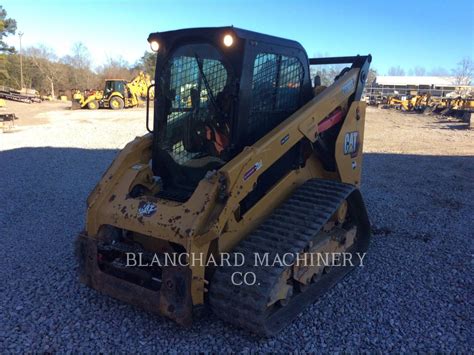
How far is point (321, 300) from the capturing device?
3.91 meters

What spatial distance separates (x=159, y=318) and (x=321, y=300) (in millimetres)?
1457

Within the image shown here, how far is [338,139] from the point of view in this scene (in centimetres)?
467

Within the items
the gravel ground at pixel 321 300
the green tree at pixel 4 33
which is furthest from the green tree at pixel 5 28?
the gravel ground at pixel 321 300

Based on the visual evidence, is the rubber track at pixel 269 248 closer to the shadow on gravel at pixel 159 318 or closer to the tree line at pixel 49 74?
the shadow on gravel at pixel 159 318

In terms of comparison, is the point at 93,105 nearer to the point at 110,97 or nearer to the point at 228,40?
the point at 110,97

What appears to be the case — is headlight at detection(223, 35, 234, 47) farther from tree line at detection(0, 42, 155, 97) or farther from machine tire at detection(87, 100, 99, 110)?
tree line at detection(0, 42, 155, 97)

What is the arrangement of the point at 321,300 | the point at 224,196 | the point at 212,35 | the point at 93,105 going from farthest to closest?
1. the point at 93,105
2. the point at 321,300
3. the point at 212,35
4. the point at 224,196

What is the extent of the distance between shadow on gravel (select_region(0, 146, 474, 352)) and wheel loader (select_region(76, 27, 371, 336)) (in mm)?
216

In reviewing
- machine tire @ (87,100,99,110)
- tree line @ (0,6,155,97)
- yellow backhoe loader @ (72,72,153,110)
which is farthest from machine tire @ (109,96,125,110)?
tree line @ (0,6,155,97)

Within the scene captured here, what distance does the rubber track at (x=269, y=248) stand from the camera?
10.2 feet

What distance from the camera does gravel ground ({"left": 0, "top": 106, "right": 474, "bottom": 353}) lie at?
3.31m

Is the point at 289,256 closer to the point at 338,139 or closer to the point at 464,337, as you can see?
the point at 464,337

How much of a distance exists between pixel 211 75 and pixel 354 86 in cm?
197

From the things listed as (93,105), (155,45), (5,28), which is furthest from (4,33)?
(155,45)
